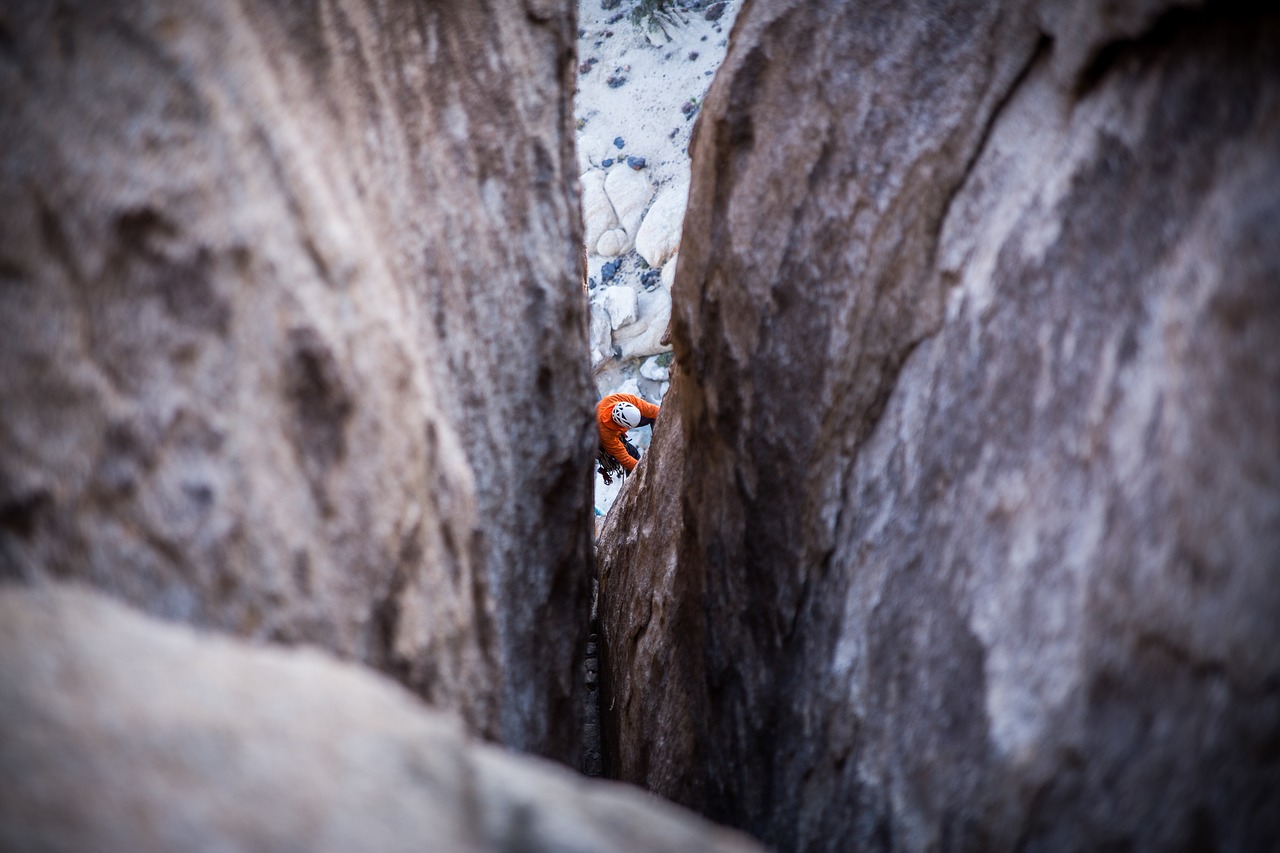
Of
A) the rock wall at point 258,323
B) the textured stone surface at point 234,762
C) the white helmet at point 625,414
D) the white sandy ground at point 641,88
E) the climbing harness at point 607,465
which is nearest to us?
the textured stone surface at point 234,762

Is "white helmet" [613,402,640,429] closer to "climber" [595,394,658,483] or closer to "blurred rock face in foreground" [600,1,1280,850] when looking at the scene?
"climber" [595,394,658,483]

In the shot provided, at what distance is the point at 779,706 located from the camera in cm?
220

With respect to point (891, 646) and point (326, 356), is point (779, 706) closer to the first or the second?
point (891, 646)

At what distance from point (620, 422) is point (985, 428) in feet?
10.5

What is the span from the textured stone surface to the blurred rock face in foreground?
0.62 m

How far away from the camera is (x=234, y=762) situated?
906mm

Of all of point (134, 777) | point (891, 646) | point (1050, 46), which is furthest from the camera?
point (891, 646)

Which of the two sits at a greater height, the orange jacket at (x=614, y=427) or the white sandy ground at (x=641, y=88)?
the white sandy ground at (x=641, y=88)

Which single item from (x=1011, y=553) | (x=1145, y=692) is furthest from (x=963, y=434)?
(x=1145, y=692)

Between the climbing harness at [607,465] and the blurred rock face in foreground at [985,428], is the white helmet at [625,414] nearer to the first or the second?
the climbing harness at [607,465]

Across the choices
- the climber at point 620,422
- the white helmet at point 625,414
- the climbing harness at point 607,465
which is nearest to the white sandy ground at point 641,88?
the climbing harness at point 607,465

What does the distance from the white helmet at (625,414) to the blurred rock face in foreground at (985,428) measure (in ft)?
6.39

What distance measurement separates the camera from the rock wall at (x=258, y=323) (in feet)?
3.56

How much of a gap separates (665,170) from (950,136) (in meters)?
7.31
